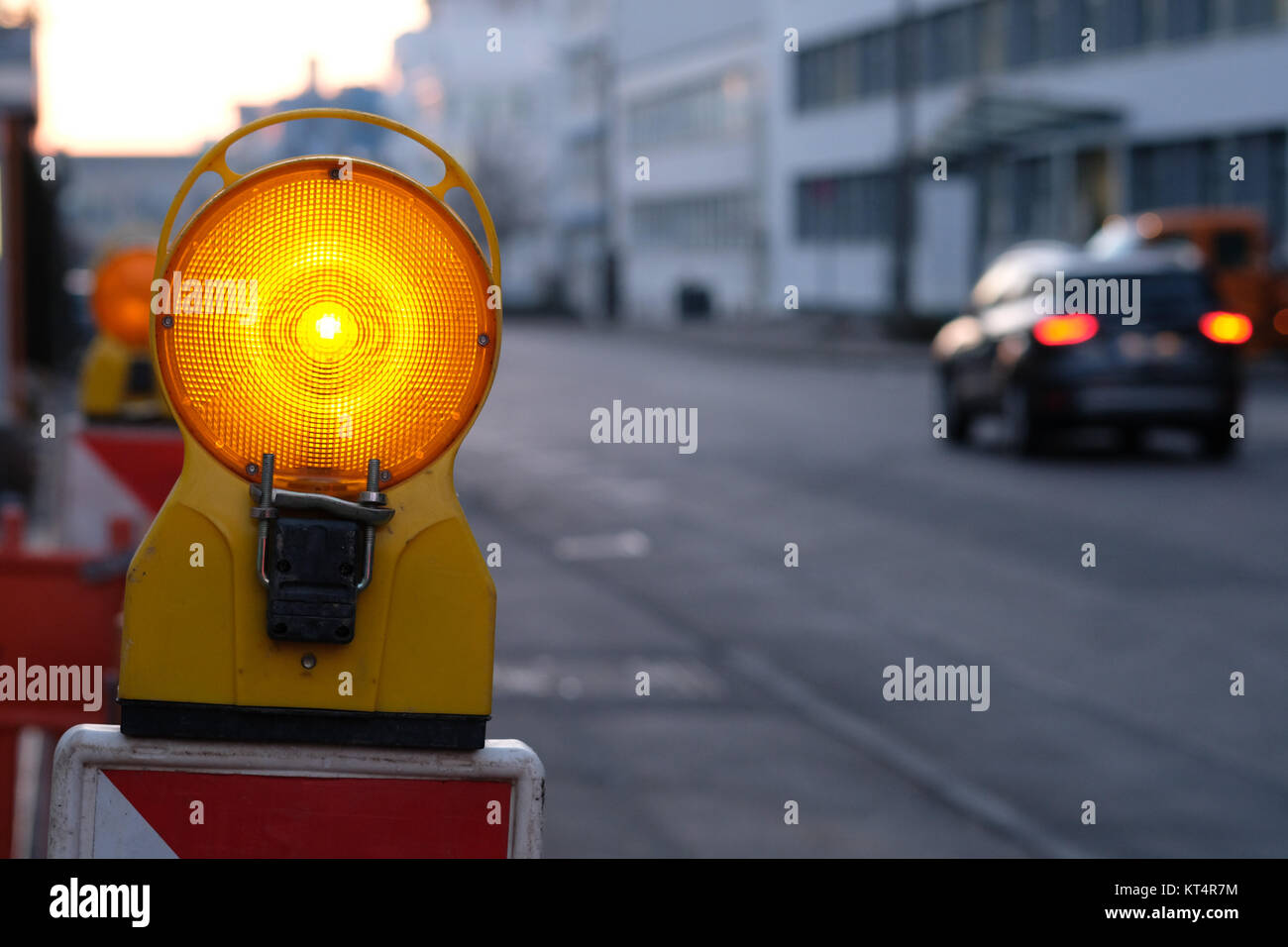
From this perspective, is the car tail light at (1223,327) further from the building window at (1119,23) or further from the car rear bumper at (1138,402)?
the building window at (1119,23)

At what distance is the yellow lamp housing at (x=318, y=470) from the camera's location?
198 centimetres

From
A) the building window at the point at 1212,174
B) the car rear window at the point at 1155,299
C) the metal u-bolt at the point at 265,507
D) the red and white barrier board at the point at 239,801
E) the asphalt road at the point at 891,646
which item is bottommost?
the asphalt road at the point at 891,646

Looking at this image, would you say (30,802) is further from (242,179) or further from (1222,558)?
(1222,558)

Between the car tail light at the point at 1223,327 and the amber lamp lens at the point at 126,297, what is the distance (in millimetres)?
11485

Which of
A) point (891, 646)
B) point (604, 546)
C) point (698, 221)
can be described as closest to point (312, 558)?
point (891, 646)

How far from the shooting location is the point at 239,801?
194 centimetres

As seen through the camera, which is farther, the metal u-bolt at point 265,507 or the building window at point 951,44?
the building window at point 951,44

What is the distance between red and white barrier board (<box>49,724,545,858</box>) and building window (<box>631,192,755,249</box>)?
6523 centimetres

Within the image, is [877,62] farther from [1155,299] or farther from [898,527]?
[898,527]

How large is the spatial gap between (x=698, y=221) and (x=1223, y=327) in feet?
188

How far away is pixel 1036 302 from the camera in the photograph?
1700 cm

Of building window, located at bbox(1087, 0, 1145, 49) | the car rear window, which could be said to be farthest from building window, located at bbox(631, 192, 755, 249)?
the car rear window

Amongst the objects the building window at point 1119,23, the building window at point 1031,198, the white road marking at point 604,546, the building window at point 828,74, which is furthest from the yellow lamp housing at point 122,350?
the building window at point 828,74

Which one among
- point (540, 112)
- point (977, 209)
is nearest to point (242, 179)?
point (977, 209)
